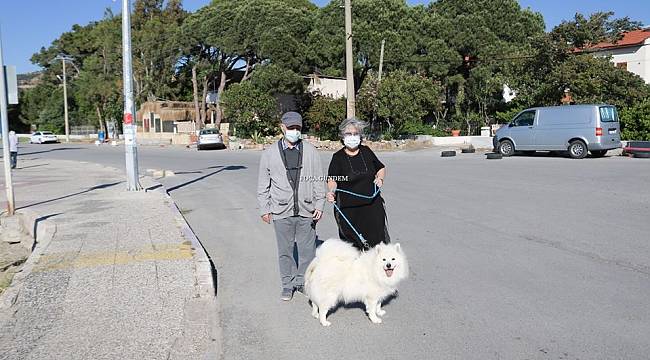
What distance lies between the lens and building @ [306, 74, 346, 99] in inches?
1753

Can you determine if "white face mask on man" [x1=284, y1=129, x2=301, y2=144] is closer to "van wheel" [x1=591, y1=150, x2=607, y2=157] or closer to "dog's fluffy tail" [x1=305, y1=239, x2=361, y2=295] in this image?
"dog's fluffy tail" [x1=305, y1=239, x2=361, y2=295]

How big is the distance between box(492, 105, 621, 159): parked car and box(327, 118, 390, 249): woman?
712 inches

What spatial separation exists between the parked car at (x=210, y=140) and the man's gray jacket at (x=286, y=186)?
113ft

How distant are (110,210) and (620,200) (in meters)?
9.96

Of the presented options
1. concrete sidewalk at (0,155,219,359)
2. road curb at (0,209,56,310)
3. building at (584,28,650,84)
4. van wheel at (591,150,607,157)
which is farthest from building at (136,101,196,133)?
concrete sidewalk at (0,155,219,359)

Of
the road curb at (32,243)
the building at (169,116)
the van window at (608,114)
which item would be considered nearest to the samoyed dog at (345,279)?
the road curb at (32,243)

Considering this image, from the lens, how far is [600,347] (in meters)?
4.56

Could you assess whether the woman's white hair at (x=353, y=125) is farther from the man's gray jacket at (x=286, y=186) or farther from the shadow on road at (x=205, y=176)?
the shadow on road at (x=205, y=176)

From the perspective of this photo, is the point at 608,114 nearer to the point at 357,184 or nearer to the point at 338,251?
the point at 357,184

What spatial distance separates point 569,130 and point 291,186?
18993 mm

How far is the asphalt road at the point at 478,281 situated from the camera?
473cm

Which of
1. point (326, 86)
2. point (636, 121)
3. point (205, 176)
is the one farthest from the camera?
point (326, 86)

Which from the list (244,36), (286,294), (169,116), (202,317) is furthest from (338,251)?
(169,116)

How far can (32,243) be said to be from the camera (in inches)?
392
